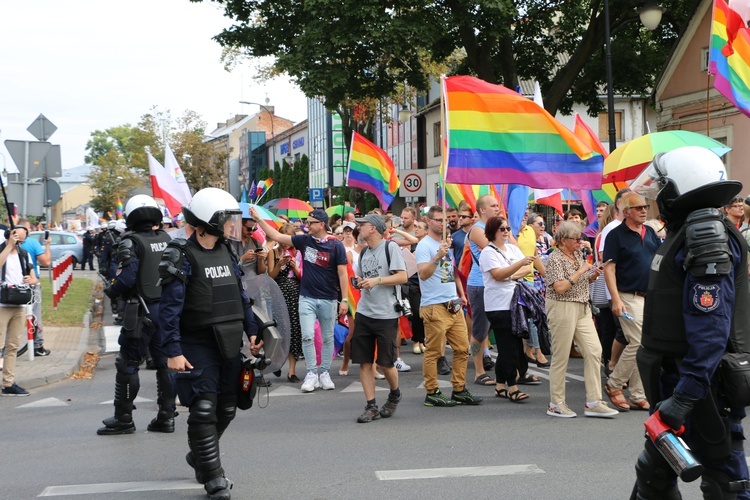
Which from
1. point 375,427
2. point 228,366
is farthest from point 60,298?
point 228,366

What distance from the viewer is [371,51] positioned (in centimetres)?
2019

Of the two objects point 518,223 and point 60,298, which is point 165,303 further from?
point 60,298

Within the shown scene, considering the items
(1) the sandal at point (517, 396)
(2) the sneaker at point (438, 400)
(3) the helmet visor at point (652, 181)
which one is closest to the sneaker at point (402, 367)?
(2) the sneaker at point (438, 400)

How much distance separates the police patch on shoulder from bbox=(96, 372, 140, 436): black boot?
5188 mm

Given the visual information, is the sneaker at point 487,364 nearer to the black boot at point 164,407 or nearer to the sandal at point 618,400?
the sandal at point 618,400

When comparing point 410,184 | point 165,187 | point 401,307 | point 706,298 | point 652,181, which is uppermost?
point 410,184

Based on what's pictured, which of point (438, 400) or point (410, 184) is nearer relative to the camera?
point (438, 400)

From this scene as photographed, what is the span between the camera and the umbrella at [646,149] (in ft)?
34.6

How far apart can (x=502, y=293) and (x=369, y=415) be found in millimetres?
1916

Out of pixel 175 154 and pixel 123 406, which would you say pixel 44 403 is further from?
pixel 175 154

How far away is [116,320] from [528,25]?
12713mm

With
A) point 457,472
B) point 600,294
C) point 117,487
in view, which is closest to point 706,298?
point 457,472

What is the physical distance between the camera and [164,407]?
762 cm

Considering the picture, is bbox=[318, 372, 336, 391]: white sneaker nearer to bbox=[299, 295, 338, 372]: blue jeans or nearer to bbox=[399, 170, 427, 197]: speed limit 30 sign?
bbox=[299, 295, 338, 372]: blue jeans
